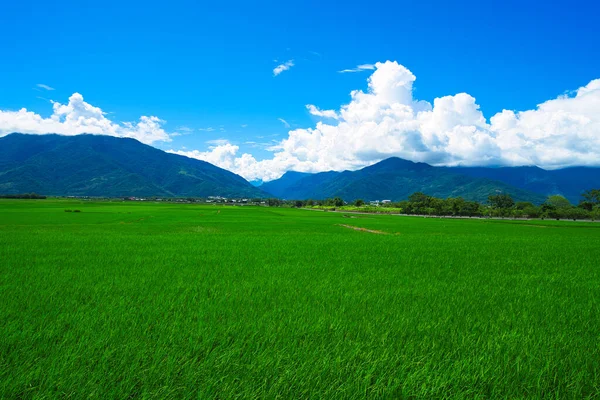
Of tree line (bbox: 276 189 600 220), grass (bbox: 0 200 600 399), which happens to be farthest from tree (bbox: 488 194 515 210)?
grass (bbox: 0 200 600 399)

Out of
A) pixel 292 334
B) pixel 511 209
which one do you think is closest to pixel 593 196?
pixel 511 209

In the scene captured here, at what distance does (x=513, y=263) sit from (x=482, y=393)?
11508 mm

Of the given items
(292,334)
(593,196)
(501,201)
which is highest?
(593,196)

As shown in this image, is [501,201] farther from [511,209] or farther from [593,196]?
[593,196]

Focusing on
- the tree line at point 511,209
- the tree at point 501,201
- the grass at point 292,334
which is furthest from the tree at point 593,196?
the grass at point 292,334

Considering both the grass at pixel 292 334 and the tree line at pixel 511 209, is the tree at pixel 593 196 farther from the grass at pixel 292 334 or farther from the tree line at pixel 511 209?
the grass at pixel 292 334

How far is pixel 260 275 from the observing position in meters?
8.96

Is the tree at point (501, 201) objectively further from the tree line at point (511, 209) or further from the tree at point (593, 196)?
the tree at point (593, 196)

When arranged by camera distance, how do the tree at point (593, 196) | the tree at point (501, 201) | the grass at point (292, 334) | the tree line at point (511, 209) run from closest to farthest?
the grass at point (292, 334) → the tree line at point (511, 209) → the tree at point (593, 196) → the tree at point (501, 201)

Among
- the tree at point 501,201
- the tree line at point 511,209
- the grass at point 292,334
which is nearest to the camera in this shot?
the grass at point 292,334

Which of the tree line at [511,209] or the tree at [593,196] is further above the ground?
the tree at [593,196]

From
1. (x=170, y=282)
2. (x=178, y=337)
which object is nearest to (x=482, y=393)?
(x=178, y=337)

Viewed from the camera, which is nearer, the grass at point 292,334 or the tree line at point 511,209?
the grass at point 292,334

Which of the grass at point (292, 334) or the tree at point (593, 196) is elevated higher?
the tree at point (593, 196)
